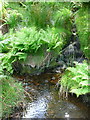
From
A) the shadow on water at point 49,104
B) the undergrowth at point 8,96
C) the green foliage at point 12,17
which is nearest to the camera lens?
the undergrowth at point 8,96

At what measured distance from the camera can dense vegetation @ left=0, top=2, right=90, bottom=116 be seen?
337cm

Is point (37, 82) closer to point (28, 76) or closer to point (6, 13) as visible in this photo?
point (28, 76)

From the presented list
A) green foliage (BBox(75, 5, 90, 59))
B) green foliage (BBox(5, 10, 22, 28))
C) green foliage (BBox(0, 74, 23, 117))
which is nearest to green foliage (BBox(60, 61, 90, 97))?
green foliage (BBox(75, 5, 90, 59))

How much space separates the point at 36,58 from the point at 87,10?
2.07 meters

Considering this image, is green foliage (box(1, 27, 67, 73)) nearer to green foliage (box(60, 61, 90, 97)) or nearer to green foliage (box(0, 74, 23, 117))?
green foliage (box(60, 61, 90, 97))

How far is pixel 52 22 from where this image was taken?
611cm

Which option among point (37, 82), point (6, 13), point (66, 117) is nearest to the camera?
point (66, 117)

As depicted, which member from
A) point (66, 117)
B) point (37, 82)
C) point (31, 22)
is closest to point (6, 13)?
point (31, 22)

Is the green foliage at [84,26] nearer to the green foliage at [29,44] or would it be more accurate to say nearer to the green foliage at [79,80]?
the green foliage at [29,44]

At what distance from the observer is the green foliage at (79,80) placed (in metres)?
3.27

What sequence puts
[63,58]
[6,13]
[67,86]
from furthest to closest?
1. [6,13]
2. [63,58]
3. [67,86]

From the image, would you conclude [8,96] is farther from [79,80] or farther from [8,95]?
[79,80]

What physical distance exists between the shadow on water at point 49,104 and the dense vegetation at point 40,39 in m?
0.30

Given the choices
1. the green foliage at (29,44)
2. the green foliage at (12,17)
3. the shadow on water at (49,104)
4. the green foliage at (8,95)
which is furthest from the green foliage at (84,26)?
the green foliage at (12,17)
